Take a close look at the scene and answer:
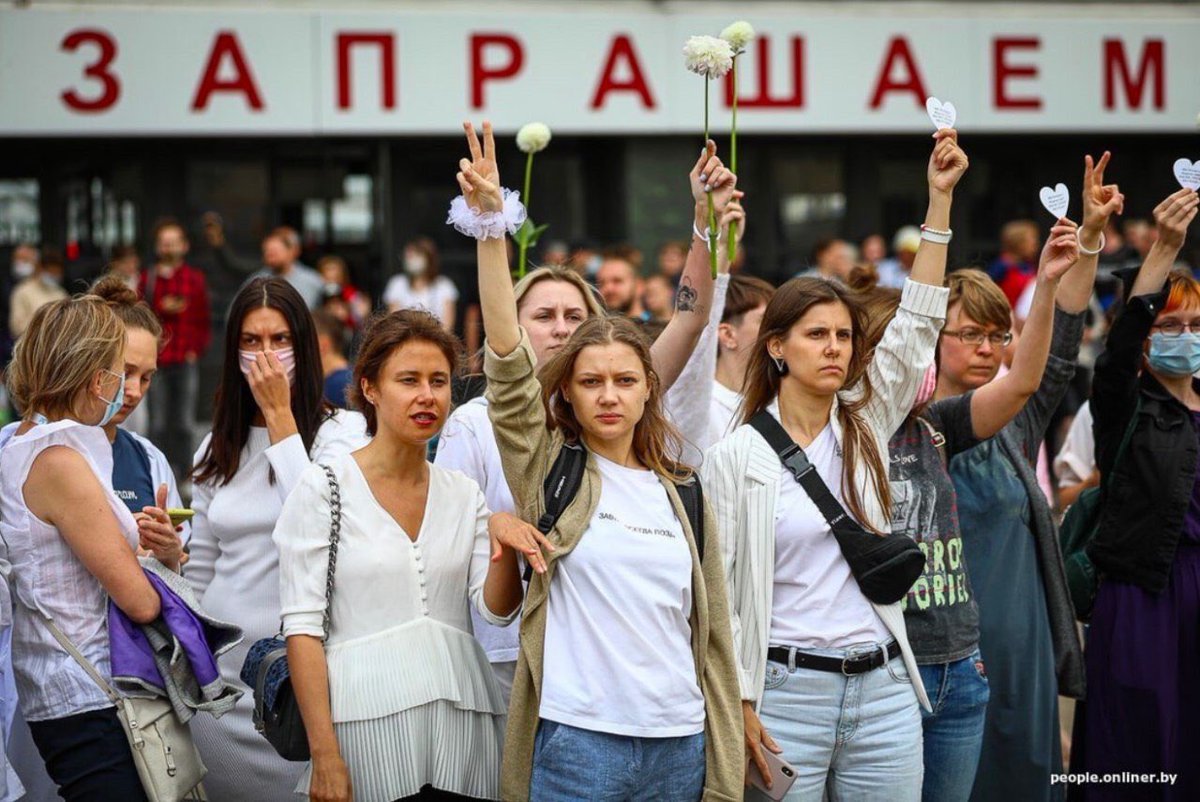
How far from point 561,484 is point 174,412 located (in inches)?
350

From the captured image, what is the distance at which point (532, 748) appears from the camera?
3.79 metres

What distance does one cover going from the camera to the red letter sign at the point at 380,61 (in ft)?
45.4

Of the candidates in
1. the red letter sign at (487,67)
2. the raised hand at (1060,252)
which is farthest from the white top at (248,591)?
the red letter sign at (487,67)

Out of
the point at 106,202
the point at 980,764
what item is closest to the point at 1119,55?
the point at 106,202

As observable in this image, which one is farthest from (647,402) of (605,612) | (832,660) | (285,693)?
(285,693)

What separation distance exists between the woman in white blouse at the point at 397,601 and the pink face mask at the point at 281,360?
2.40 ft

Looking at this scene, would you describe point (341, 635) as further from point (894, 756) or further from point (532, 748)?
point (894, 756)

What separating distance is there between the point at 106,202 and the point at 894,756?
12300 millimetres

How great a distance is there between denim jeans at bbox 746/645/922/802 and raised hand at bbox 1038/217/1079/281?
1348 millimetres

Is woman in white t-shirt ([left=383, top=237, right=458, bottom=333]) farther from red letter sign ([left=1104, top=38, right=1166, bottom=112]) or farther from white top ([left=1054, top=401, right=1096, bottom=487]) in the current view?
white top ([left=1054, top=401, right=1096, bottom=487])

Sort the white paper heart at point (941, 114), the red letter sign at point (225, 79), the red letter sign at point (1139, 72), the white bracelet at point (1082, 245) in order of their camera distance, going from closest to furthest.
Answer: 1. the white paper heart at point (941, 114)
2. the white bracelet at point (1082, 245)
3. the red letter sign at point (225, 79)
4. the red letter sign at point (1139, 72)

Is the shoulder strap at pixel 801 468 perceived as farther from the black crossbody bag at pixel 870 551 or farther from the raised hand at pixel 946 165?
the raised hand at pixel 946 165

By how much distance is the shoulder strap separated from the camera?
4141 mm

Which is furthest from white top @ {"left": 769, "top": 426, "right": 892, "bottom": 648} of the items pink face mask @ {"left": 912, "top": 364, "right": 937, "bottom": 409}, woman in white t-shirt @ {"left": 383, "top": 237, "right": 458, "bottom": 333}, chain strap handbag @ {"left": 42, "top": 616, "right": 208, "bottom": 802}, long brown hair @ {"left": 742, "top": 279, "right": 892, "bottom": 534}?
woman in white t-shirt @ {"left": 383, "top": 237, "right": 458, "bottom": 333}
